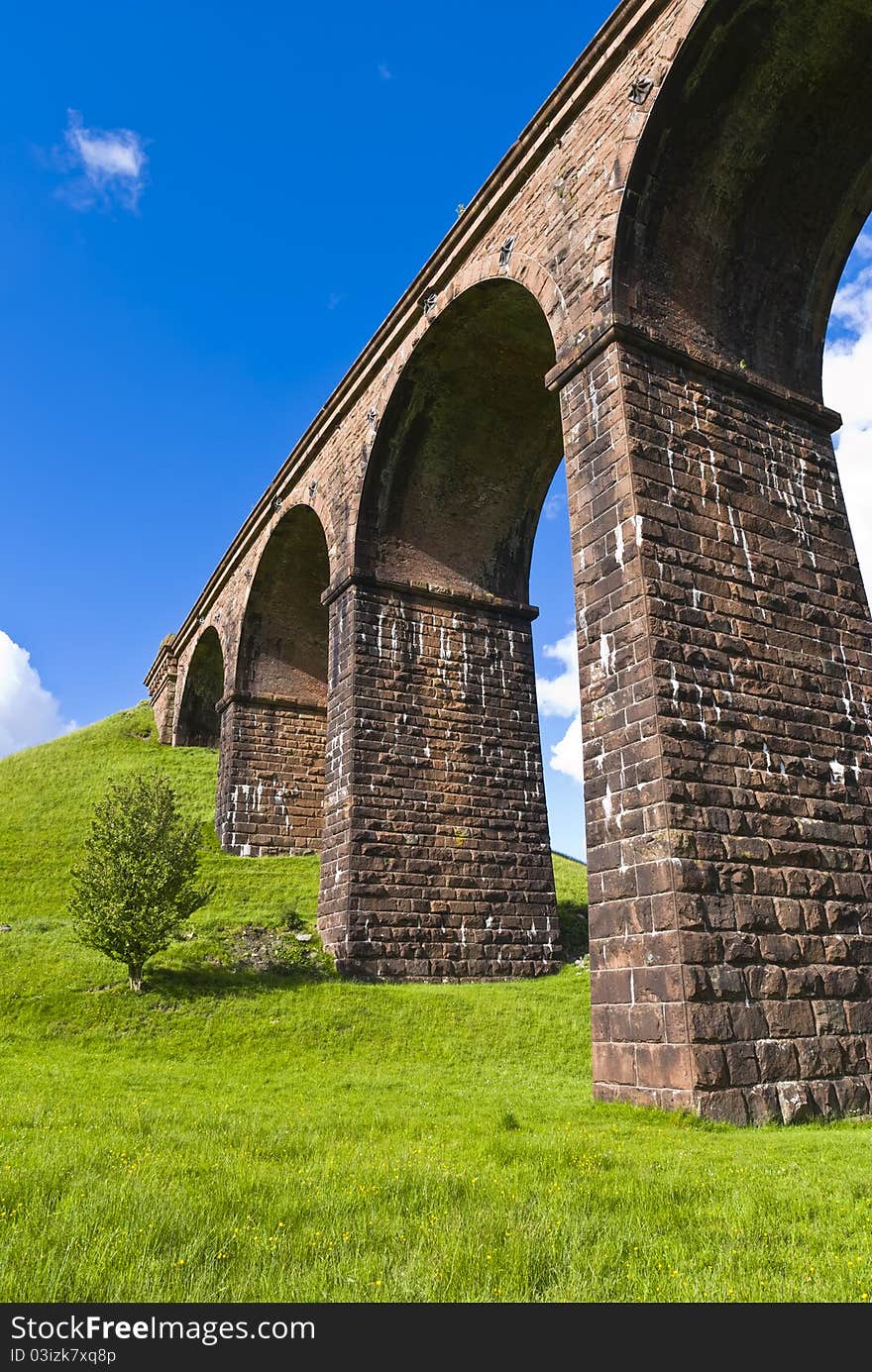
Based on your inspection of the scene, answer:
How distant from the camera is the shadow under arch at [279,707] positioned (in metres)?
20.0

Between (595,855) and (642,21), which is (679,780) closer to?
(595,855)

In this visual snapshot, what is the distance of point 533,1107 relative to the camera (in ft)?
23.2

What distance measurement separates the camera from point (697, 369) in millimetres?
9453

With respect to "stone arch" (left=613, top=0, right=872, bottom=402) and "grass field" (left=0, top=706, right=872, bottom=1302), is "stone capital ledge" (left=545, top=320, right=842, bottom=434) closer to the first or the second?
"stone arch" (left=613, top=0, right=872, bottom=402)

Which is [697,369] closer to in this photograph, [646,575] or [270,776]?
[646,575]

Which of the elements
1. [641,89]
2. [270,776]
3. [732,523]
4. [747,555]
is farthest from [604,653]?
[270,776]

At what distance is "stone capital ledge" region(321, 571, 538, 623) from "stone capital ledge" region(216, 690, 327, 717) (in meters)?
6.07

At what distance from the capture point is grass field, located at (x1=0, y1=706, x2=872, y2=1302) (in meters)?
3.01

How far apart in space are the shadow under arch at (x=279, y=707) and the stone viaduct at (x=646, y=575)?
407 cm

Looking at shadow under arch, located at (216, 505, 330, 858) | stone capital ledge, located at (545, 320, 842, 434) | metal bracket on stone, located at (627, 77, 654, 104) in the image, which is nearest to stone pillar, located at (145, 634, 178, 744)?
shadow under arch, located at (216, 505, 330, 858)

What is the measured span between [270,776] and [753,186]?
1470 cm

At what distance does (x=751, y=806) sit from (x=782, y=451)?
431cm

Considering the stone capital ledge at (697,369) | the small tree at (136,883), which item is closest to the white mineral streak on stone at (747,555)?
the stone capital ledge at (697,369)

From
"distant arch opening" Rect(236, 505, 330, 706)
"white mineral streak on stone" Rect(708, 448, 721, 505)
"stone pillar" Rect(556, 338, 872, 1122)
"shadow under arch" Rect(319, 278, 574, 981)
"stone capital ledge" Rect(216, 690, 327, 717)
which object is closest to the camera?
"stone pillar" Rect(556, 338, 872, 1122)
